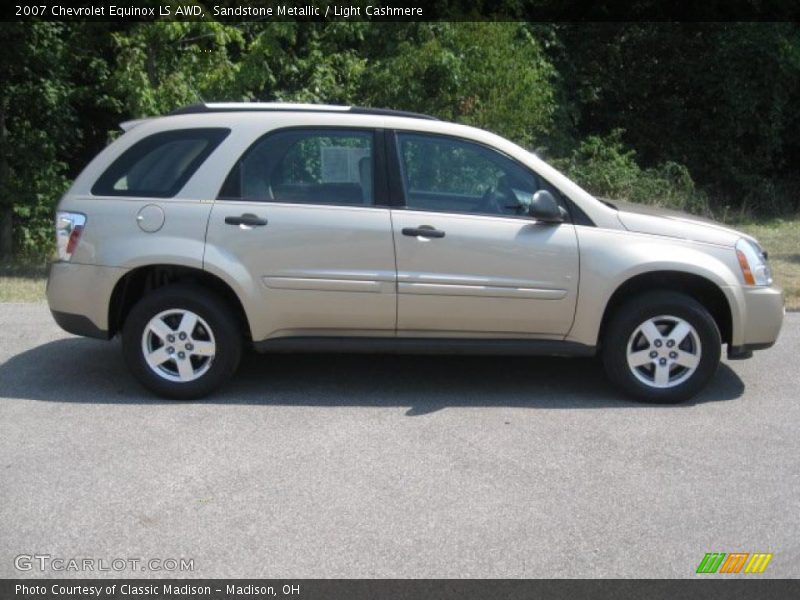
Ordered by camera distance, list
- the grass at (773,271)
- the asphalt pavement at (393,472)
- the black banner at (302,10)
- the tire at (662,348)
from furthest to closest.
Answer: the black banner at (302,10)
the grass at (773,271)
the tire at (662,348)
the asphalt pavement at (393,472)

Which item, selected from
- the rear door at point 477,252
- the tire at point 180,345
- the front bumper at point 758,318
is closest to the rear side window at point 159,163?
the tire at point 180,345

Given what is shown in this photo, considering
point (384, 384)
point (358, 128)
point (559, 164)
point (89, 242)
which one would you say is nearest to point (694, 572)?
point (384, 384)

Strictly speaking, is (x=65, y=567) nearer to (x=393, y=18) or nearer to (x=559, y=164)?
(x=393, y=18)

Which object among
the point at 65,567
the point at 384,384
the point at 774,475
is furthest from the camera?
the point at 384,384

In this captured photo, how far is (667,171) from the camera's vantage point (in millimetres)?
16375

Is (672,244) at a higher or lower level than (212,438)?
higher

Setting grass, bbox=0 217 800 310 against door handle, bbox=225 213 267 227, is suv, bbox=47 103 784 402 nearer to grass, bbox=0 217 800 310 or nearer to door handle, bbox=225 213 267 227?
door handle, bbox=225 213 267 227

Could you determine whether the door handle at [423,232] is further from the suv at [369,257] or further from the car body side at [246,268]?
the car body side at [246,268]

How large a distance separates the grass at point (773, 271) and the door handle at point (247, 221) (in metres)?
4.12

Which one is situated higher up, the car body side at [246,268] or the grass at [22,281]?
the car body side at [246,268]

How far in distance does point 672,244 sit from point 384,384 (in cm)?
212

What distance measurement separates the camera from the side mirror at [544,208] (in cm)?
631

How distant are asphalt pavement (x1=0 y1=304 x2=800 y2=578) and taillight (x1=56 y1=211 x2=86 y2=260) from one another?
942 millimetres
